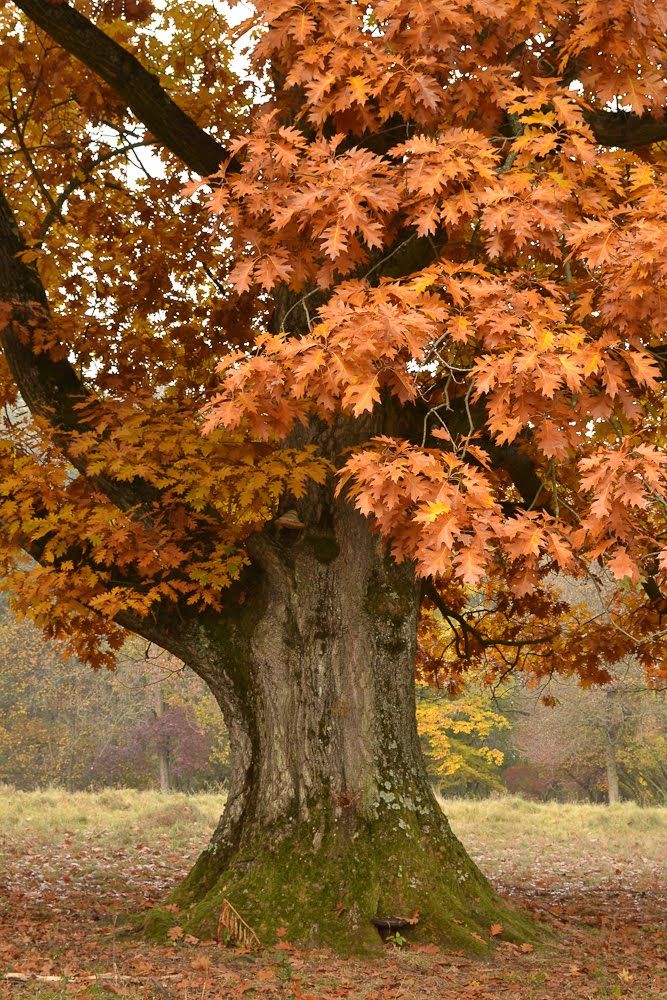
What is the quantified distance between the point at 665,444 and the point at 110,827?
10.8 metres

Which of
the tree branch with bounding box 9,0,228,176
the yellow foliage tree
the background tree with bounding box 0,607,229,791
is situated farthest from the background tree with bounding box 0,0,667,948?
the background tree with bounding box 0,607,229,791

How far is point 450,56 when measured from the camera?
5.35 metres

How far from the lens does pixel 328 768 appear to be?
675 centimetres

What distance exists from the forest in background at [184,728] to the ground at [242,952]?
952 cm

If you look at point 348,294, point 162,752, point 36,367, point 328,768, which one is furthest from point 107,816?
point 162,752

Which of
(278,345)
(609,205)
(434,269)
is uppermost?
(609,205)

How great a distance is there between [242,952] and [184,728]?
2507 centimetres

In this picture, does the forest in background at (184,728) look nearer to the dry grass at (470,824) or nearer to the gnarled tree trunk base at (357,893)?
the dry grass at (470,824)

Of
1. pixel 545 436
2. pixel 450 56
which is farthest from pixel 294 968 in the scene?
pixel 450 56

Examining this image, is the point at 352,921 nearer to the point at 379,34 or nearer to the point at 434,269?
the point at 434,269

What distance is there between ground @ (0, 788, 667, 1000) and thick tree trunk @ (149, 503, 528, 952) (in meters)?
0.32

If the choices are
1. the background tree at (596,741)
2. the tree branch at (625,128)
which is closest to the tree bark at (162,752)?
the background tree at (596,741)

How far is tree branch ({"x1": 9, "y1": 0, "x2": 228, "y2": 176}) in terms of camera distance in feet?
20.6

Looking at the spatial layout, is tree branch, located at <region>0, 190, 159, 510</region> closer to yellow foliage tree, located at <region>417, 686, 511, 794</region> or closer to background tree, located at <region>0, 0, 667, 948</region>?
background tree, located at <region>0, 0, 667, 948</region>
